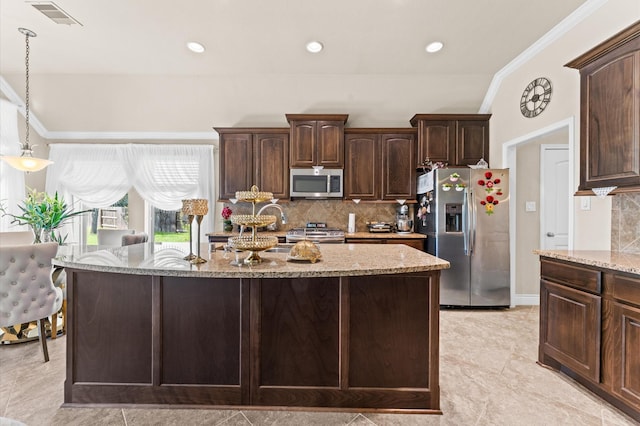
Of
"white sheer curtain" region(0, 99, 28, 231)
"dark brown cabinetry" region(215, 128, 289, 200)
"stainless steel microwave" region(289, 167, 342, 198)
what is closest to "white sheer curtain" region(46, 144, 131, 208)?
"white sheer curtain" region(0, 99, 28, 231)

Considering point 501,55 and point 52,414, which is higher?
point 501,55

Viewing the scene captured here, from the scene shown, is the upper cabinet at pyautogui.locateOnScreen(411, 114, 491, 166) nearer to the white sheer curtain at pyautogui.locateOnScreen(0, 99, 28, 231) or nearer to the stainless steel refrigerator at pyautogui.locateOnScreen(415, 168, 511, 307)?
the stainless steel refrigerator at pyautogui.locateOnScreen(415, 168, 511, 307)

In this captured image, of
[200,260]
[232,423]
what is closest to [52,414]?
[232,423]

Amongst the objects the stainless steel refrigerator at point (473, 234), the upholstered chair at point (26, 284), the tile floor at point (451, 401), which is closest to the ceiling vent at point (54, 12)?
the upholstered chair at point (26, 284)

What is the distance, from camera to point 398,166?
4.31 m

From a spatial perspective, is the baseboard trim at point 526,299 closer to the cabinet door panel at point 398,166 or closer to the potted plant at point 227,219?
the cabinet door panel at point 398,166

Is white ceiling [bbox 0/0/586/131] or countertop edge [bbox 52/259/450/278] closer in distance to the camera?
countertop edge [bbox 52/259/450/278]

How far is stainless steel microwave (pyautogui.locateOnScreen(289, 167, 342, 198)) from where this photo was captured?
4258mm

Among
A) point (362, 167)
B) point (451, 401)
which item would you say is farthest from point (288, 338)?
point (362, 167)

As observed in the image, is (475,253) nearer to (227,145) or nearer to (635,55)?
(635,55)

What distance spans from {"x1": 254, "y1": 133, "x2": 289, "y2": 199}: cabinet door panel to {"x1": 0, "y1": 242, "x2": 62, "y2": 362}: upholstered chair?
7.92 ft

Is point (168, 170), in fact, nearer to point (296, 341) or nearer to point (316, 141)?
point (316, 141)

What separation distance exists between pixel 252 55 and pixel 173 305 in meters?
3.16

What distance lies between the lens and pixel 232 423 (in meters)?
1.75
